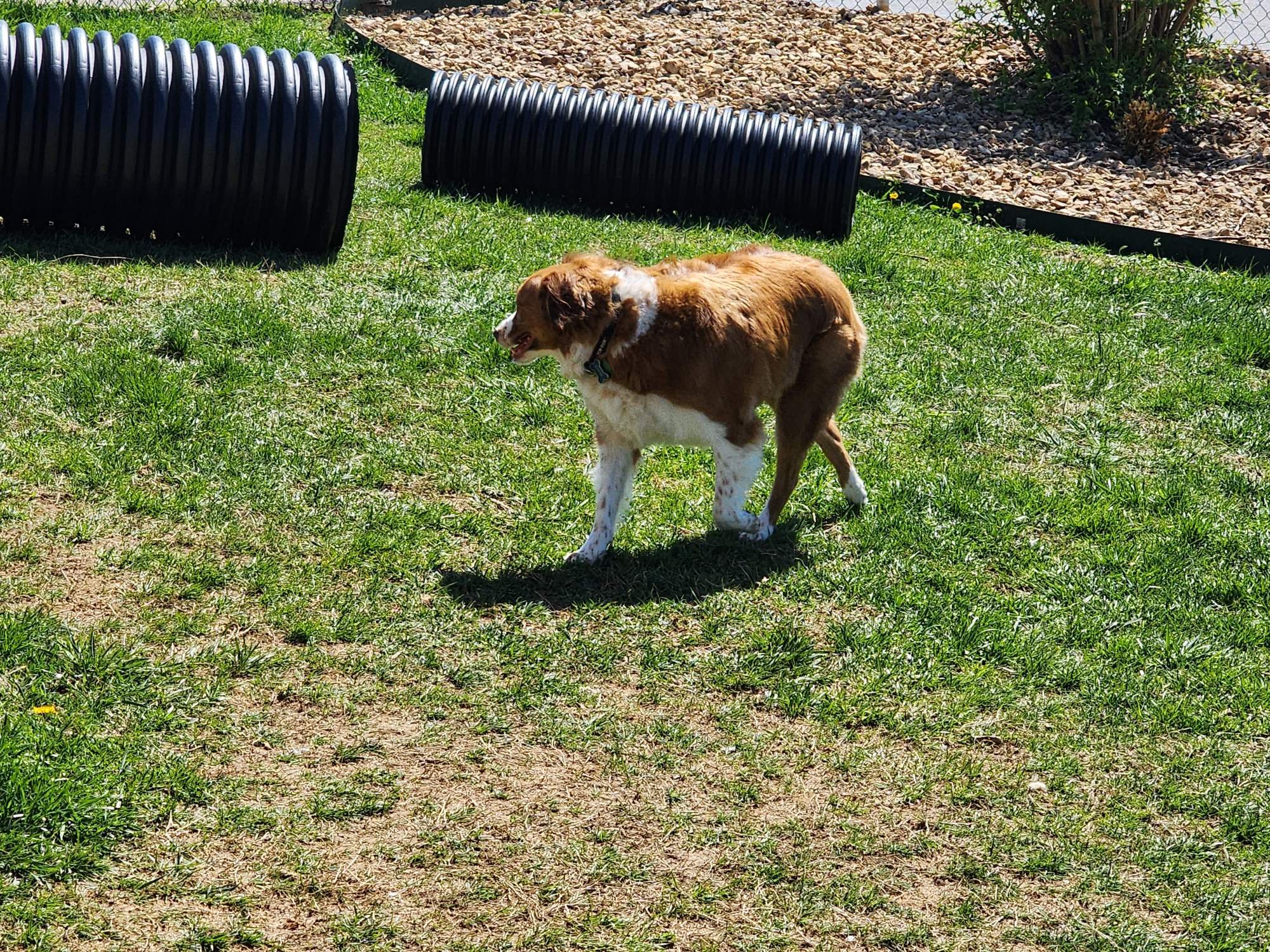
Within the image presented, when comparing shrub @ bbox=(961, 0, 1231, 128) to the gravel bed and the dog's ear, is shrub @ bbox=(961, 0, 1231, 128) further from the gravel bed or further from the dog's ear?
the dog's ear

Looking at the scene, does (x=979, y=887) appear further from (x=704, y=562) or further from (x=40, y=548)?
(x=40, y=548)

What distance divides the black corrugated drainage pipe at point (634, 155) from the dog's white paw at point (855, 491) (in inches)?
161

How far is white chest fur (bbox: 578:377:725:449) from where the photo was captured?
506 cm

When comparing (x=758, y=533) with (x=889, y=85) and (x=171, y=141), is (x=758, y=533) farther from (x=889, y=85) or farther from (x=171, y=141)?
(x=889, y=85)

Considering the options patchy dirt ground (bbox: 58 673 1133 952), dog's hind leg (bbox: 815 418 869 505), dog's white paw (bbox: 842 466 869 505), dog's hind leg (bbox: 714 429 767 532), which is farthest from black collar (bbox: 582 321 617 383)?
dog's white paw (bbox: 842 466 869 505)

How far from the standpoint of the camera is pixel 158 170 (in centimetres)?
768

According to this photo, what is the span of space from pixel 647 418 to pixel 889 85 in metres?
8.75

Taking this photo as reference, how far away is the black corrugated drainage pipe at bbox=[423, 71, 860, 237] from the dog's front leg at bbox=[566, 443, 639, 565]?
4858 millimetres

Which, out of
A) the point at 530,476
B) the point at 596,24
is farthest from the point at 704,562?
the point at 596,24

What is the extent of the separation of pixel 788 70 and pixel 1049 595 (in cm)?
872

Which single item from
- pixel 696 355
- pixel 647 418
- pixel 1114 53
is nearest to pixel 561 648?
pixel 647 418

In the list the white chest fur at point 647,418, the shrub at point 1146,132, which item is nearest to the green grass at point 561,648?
the white chest fur at point 647,418

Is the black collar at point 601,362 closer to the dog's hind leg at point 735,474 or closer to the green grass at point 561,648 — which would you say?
the dog's hind leg at point 735,474

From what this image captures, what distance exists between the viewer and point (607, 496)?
529 cm
